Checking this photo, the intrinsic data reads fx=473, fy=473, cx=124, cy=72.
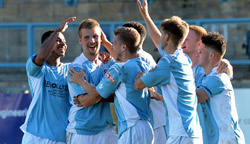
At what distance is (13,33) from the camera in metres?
9.47

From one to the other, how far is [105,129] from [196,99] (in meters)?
1.19

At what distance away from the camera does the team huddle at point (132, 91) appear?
4.75m

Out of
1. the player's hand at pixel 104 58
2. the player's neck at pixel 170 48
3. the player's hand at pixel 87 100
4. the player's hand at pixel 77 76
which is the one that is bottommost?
the player's hand at pixel 87 100

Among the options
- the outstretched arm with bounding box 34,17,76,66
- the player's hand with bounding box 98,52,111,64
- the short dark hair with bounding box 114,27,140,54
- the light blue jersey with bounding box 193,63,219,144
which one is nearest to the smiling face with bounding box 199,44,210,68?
the light blue jersey with bounding box 193,63,219,144

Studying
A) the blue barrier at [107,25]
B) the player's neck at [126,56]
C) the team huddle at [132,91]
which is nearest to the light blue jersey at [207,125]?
the team huddle at [132,91]

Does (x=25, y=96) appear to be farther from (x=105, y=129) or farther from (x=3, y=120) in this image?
(x=105, y=129)

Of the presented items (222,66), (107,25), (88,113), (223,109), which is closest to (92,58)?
(88,113)

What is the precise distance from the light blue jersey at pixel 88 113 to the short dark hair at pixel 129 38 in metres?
0.61

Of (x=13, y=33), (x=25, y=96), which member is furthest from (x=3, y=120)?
(x=13, y=33)

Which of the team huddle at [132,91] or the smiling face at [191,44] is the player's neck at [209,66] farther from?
the smiling face at [191,44]

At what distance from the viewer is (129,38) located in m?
5.04

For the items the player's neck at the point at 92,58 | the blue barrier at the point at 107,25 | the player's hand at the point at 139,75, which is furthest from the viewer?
the blue barrier at the point at 107,25

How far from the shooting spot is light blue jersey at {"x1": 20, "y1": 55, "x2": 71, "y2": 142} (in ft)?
18.2

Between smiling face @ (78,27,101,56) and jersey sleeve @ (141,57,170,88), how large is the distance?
39.6 inches
